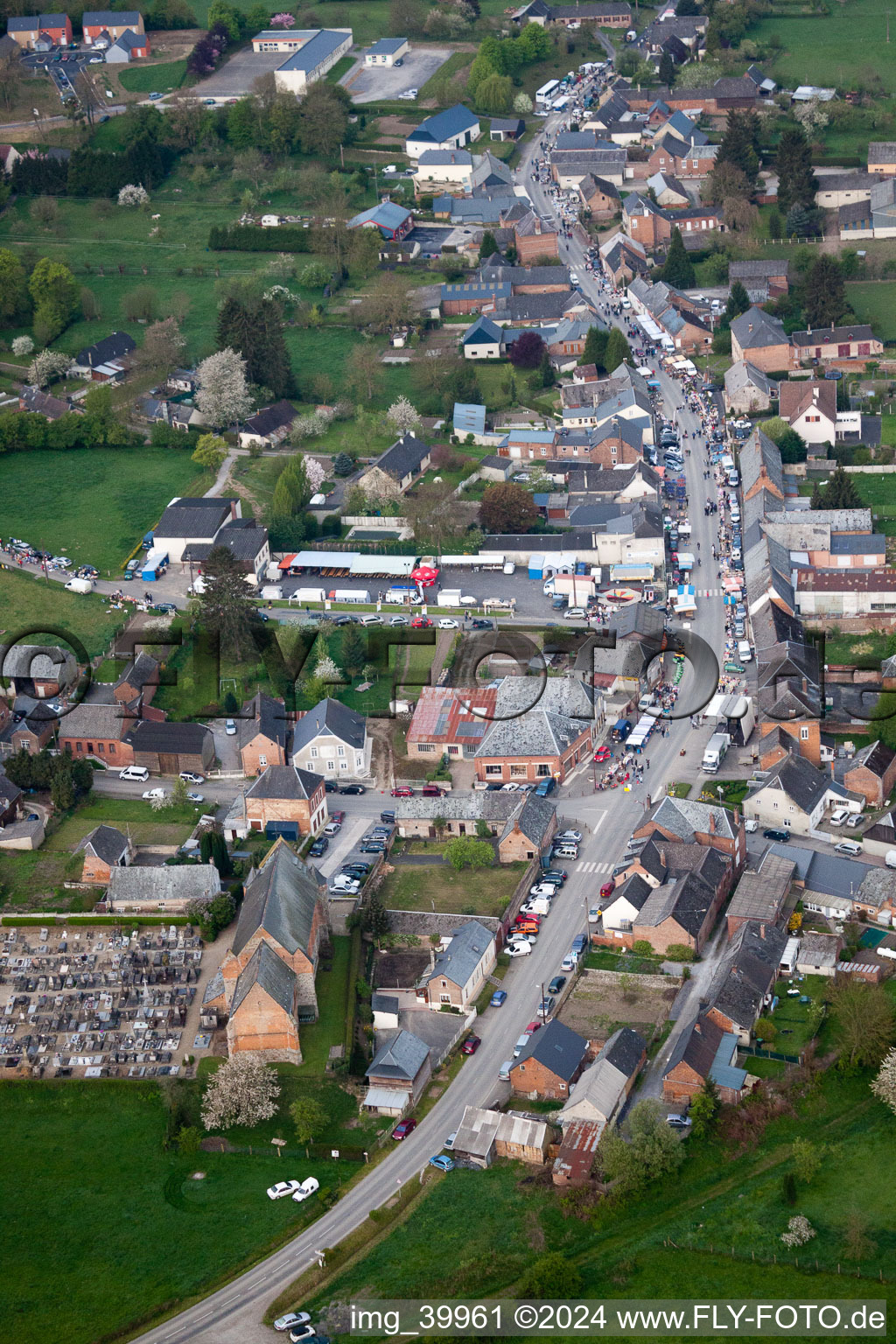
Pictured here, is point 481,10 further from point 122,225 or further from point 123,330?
point 123,330

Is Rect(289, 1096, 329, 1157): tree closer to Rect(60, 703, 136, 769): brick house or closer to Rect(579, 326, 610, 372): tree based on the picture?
Rect(60, 703, 136, 769): brick house

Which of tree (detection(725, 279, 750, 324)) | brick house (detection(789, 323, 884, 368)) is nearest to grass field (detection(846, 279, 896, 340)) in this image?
brick house (detection(789, 323, 884, 368))

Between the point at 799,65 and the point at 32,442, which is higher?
the point at 799,65

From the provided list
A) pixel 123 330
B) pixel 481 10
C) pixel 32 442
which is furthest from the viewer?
pixel 481 10

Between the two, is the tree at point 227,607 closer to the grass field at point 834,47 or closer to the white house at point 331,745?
the white house at point 331,745

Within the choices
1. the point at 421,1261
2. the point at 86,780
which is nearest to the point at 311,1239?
the point at 421,1261

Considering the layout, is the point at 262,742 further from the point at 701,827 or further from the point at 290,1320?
the point at 290,1320
